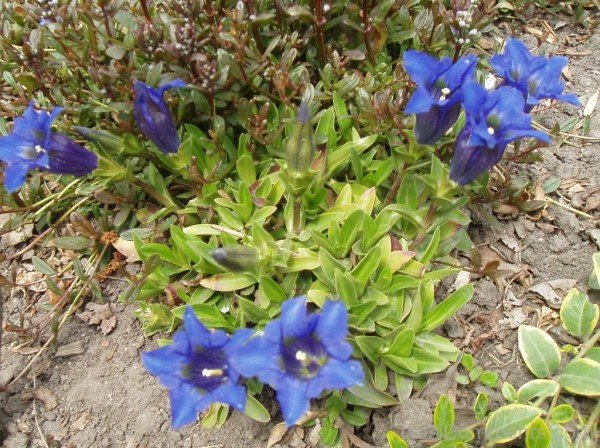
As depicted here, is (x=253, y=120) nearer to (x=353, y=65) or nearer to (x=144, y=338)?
(x=353, y=65)

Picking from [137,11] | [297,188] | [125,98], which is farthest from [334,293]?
[137,11]

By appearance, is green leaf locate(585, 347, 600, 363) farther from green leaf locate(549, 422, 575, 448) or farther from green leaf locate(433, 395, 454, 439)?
green leaf locate(433, 395, 454, 439)

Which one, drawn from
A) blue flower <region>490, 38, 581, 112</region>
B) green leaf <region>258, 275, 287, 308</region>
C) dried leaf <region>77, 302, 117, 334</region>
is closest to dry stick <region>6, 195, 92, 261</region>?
dried leaf <region>77, 302, 117, 334</region>

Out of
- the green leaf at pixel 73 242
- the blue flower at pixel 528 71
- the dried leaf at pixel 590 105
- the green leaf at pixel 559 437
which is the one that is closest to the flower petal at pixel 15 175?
the green leaf at pixel 73 242

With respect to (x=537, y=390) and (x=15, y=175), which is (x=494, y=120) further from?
(x=15, y=175)

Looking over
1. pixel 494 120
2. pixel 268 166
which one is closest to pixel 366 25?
pixel 268 166

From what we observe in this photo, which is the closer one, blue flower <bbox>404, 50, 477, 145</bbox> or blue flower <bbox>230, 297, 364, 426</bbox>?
blue flower <bbox>230, 297, 364, 426</bbox>

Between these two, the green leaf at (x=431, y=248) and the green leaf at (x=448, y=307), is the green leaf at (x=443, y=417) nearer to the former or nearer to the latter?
the green leaf at (x=448, y=307)
